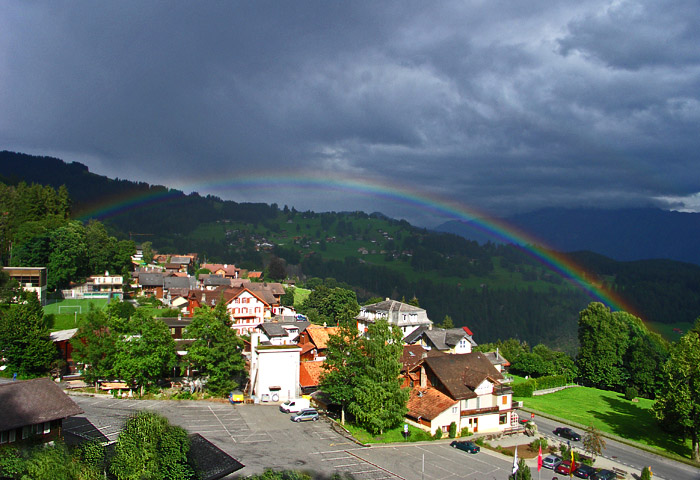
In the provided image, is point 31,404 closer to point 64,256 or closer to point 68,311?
point 68,311

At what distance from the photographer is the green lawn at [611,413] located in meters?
41.9

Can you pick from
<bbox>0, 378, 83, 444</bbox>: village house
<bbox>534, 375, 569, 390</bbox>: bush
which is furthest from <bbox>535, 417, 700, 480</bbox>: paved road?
<bbox>0, 378, 83, 444</bbox>: village house

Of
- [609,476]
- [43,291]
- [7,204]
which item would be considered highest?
[7,204]

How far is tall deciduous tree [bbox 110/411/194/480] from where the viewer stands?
20.4 meters

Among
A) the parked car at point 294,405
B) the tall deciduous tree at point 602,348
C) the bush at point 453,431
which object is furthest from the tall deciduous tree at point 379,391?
the tall deciduous tree at point 602,348

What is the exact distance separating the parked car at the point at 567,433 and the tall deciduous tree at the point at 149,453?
103ft

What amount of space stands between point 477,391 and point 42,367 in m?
37.1

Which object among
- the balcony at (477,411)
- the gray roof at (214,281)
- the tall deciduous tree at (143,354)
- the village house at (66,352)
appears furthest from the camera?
the gray roof at (214,281)

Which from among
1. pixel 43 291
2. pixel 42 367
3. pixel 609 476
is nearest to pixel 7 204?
pixel 43 291

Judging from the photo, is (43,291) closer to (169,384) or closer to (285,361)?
(169,384)

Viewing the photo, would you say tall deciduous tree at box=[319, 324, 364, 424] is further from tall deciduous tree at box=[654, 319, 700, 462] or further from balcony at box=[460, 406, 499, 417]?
tall deciduous tree at box=[654, 319, 700, 462]

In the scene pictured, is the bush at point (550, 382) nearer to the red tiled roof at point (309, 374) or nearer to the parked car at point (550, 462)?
the parked car at point (550, 462)

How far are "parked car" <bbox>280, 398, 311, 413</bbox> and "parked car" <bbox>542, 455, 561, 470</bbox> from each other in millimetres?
18149

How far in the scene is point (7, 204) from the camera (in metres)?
80.9
